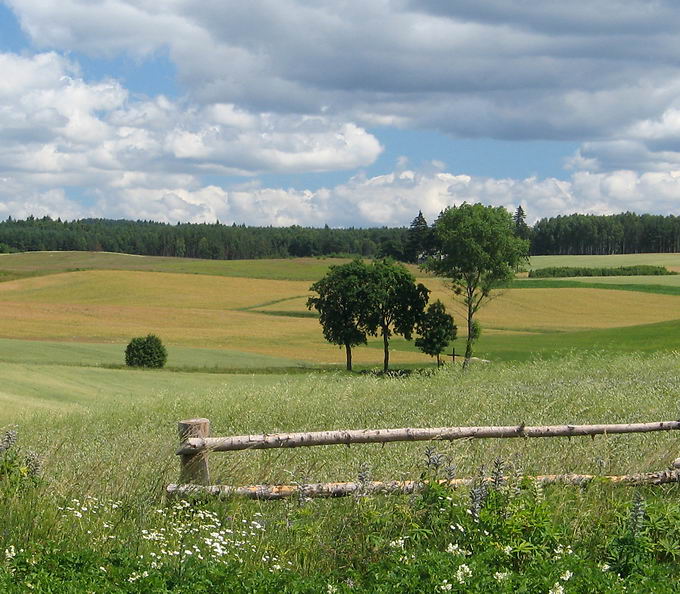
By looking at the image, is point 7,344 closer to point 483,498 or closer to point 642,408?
point 642,408

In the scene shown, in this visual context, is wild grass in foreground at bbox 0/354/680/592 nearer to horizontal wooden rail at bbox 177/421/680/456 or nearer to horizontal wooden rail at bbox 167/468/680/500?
horizontal wooden rail at bbox 167/468/680/500

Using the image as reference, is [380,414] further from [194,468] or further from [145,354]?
[145,354]

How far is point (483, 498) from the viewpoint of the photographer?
731 centimetres

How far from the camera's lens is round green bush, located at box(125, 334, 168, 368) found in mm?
44812

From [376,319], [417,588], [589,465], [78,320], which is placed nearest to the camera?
[417,588]

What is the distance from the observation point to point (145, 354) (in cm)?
4494

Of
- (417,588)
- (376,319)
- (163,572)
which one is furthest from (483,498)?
(376,319)

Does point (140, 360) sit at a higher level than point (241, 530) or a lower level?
lower

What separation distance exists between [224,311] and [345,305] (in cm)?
2592

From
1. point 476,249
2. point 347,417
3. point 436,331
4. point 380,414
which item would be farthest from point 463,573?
point 476,249

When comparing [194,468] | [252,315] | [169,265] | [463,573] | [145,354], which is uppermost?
[169,265]

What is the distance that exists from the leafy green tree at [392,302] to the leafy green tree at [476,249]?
4.93 metres

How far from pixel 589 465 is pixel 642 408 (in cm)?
710

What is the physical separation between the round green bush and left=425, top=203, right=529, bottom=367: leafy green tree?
24.3m
